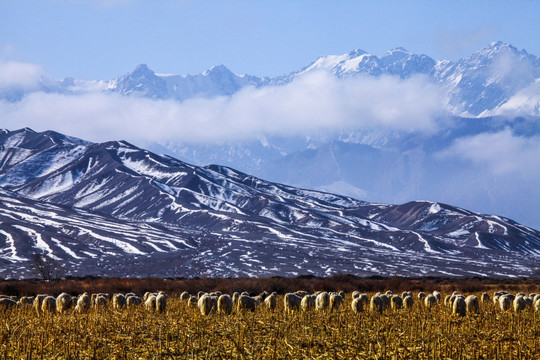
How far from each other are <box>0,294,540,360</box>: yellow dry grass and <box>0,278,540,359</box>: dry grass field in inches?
1.0

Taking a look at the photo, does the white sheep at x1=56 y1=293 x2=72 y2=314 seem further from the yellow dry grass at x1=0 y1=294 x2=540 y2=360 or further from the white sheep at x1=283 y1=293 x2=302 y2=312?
the white sheep at x1=283 y1=293 x2=302 y2=312

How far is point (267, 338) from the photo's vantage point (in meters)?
18.8

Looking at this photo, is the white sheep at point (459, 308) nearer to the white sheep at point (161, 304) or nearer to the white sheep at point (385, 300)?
the white sheep at point (385, 300)

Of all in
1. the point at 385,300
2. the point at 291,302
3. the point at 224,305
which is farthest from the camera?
the point at 385,300

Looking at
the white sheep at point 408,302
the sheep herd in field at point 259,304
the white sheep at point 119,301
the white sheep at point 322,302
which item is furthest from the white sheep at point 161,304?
the white sheep at point 408,302

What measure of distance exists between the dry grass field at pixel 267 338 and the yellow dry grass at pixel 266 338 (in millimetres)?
25

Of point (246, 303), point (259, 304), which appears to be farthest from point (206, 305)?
point (259, 304)

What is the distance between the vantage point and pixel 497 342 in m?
19.8

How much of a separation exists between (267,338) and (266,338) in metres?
0.03

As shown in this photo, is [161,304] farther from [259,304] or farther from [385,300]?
[385,300]

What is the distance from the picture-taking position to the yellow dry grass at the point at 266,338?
16766 millimetres

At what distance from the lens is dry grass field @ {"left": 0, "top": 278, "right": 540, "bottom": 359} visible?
16781mm

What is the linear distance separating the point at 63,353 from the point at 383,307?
17531 millimetres

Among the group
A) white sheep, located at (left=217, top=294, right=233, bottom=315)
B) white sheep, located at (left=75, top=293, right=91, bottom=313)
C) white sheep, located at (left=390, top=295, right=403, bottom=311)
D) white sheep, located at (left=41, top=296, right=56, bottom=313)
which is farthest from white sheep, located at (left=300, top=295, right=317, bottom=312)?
white sheep, located at (left=41, top=296, right=56, bottom=313)
